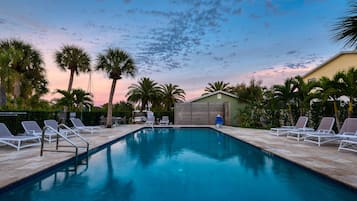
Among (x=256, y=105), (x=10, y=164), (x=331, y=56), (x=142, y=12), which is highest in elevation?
(x=142, y=12)

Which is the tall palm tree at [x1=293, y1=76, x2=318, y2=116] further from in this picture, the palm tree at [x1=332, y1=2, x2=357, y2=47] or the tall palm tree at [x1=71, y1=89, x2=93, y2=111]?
the tall palm tree at [x1=71, y1=89, x2=93, y2=111]

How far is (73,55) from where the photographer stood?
58.3 ft

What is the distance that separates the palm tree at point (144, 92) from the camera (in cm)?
2670

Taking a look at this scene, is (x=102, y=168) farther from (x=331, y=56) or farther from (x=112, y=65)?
(x=331, y=56)

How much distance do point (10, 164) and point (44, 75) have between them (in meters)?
13.0

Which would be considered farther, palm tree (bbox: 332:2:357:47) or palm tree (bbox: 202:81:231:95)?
palm tree (bbox: 202:81:231:95)

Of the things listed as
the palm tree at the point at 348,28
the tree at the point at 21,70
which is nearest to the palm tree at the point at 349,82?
the palm tree at the point at 348,28

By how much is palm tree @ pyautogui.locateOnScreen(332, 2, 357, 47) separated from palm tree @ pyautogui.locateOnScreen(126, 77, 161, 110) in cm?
2408

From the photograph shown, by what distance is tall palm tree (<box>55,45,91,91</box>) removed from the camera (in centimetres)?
1767

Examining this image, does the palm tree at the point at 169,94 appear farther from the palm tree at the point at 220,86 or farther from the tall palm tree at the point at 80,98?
the tall palm tree at the point at 80,98

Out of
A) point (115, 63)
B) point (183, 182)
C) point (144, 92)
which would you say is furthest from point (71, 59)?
point (183, 182)

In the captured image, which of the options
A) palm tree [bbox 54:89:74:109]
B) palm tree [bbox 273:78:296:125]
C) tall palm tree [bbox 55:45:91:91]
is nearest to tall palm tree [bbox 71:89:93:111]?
palm tree [bbox 54:89:74:109]

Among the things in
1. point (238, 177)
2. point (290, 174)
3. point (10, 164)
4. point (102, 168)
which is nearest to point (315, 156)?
point (290, 174)

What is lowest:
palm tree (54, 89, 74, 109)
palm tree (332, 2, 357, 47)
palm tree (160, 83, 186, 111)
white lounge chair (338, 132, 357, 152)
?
white lounge chair (338, 132, 357, 152)
